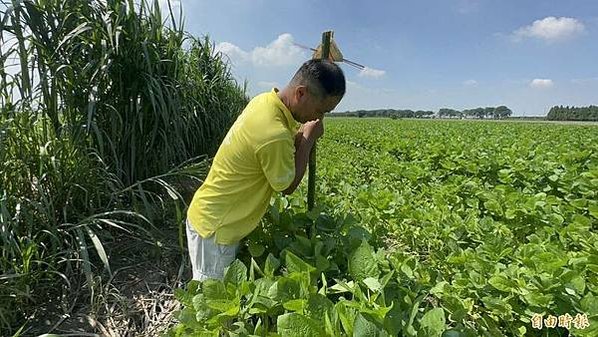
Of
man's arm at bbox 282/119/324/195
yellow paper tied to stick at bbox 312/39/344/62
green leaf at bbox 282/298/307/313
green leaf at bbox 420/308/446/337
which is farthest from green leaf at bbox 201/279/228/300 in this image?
yellow paper tied to stick at bbox 312/39/344/62

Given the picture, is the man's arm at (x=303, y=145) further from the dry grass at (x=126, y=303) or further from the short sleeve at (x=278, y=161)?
the dry grass at (x=126, y=303)

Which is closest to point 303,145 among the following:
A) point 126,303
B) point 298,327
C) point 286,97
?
point 286,97

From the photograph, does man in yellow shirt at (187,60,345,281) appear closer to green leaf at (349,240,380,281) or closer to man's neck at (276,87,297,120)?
man's neck at (276,87,297,120)

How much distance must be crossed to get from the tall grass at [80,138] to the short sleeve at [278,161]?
0.90 metres

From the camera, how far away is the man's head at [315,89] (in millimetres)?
1759

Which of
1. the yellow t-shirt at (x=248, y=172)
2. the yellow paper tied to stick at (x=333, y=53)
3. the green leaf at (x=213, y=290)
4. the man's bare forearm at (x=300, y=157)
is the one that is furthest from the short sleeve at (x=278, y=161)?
the yellow paper tied to stick at (x=333, y=53)

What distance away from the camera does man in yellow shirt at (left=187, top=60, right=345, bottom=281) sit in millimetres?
1725

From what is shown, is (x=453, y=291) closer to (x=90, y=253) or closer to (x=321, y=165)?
(x=90, y=253)

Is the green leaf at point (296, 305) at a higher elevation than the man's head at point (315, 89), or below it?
below

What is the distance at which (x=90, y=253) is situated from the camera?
2.53m

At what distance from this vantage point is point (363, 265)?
1.69 meters

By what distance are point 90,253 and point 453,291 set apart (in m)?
2.12

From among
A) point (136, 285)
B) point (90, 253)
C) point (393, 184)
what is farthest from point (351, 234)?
point (393, 184)

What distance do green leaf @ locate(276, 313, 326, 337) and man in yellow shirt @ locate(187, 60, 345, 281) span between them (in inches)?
24.4
